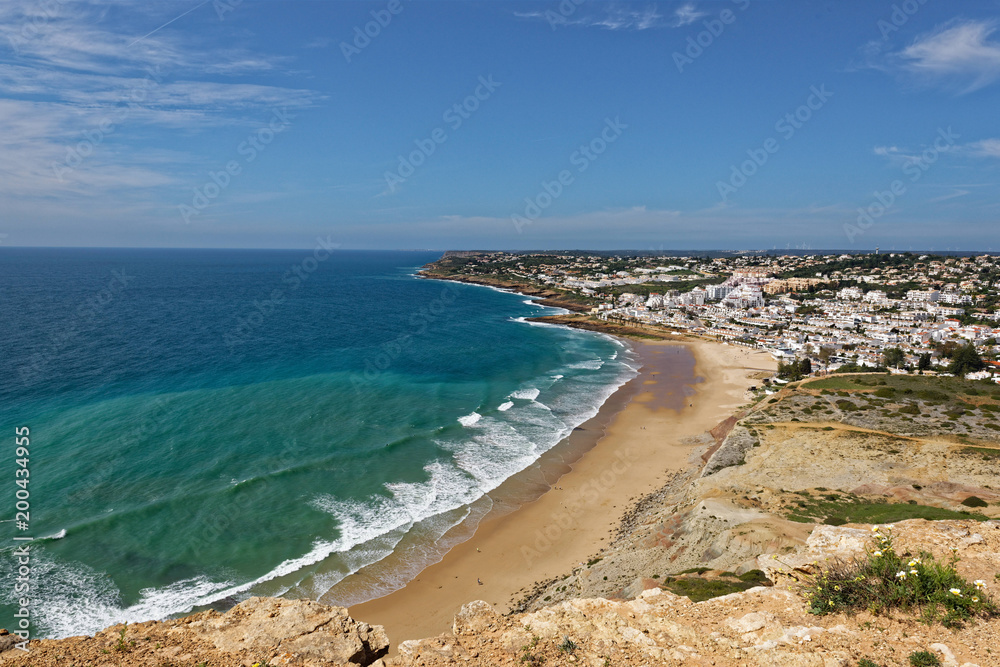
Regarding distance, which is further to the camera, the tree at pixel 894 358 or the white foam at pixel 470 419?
the tree at pixel 894 358

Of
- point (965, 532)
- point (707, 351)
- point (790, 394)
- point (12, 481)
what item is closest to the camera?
point (965, 532)

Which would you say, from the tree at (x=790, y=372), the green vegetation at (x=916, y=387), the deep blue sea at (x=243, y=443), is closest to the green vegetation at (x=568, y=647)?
the deep blue sea at (x=243, y=443)

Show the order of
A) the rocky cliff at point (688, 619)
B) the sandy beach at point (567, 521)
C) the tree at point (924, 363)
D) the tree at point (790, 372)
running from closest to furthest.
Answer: the rocky cliff at point (688, 619), the sandy beach at point (567, 521), the tree at point (790, 372), the tree at point (924, 363)

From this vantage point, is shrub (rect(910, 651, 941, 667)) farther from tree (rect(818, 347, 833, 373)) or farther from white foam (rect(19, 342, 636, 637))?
→ tree (rect(818, 347, 833, 373))

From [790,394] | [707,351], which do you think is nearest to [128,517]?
[790,394]

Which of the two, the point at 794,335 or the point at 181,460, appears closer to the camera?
the point at 181,460

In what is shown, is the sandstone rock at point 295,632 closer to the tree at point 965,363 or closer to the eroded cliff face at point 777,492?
the eroded cliff face at point 777,492

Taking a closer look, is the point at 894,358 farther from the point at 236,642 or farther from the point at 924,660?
the point at 236,642

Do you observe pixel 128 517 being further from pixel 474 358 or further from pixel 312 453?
pixel 474 358
